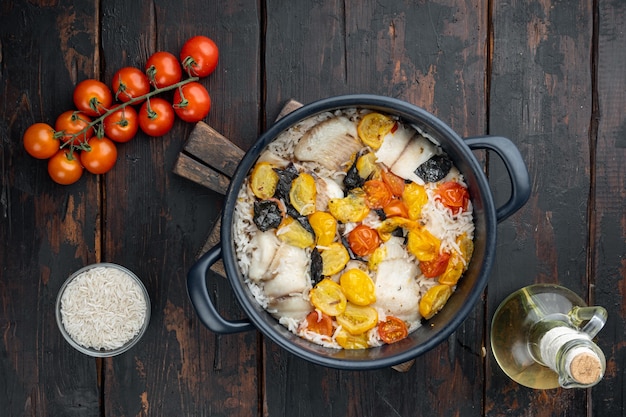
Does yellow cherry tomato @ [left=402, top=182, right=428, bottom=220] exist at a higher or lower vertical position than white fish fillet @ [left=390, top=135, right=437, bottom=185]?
lower

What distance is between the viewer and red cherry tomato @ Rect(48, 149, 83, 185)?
186cm

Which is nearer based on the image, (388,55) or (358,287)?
(358,287)

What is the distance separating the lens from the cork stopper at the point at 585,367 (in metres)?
1.53

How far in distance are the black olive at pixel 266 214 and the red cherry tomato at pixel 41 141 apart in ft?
1.97

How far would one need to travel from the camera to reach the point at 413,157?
1.74m

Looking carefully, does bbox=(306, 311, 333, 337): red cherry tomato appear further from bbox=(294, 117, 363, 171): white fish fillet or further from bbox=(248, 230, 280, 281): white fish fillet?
bbox=(294, 117, 363, 171): white fish fillet

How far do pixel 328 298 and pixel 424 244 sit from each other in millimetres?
279

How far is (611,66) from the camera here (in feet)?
6.45

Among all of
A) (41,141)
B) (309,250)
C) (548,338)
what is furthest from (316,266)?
(41,141)

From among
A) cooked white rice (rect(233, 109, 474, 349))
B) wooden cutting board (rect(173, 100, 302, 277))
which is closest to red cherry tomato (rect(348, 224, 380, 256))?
cooked white rice (rect(233, 109, 474, 349))

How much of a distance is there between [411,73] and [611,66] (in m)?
0.58

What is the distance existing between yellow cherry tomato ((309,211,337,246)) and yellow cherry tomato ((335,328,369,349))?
0.23 meters

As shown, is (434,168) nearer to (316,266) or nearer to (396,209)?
(396,209)

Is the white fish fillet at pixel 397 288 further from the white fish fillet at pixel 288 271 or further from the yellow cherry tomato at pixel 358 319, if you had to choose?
the white fish fillet at pixel 288 271
